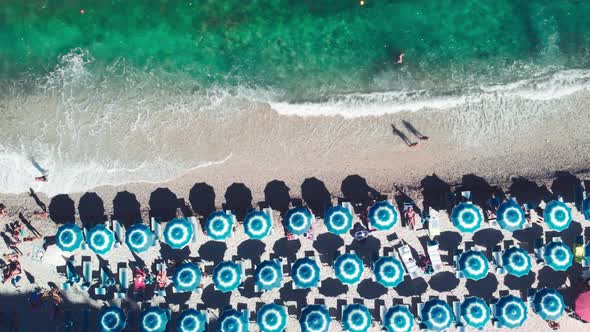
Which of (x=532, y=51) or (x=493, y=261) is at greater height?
(x=532, y=51)

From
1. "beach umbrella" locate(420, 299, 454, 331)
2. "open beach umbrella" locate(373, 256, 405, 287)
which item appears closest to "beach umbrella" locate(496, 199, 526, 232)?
"beach umbrella" locate(420, 299, 454, 331)

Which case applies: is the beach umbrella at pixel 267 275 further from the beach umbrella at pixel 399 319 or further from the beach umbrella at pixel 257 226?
the beach umbrella at pixel 399 319

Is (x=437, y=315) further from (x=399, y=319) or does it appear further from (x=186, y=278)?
(x=186, y=278)

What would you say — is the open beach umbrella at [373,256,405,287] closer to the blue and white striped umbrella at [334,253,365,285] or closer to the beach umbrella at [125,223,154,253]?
the blue and white striped umbrella at [334,253,365,285]

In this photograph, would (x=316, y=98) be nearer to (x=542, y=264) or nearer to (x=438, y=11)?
(x=438, y=11)

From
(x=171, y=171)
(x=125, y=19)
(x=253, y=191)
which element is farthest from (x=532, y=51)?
(x=125, y=19)
